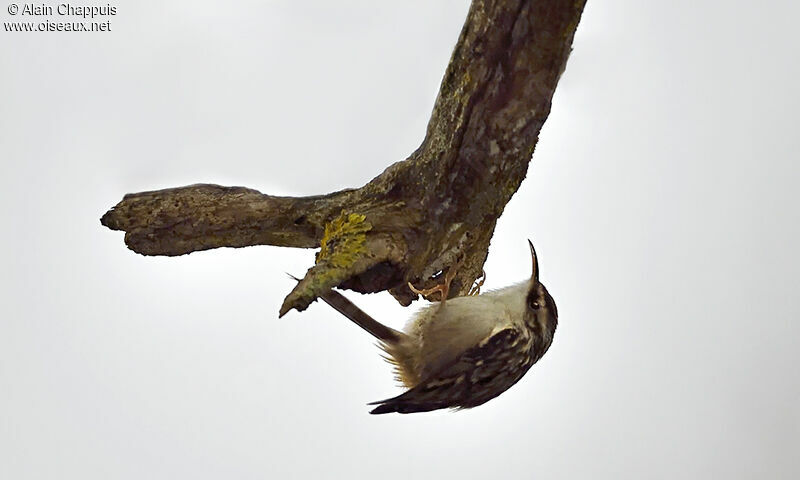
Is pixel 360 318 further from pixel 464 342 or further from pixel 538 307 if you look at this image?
pixel 538 307

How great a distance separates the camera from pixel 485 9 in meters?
1.23

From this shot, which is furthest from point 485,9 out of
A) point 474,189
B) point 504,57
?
point 474,189

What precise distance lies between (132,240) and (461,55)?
0.72m

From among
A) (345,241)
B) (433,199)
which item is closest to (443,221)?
(433,199)

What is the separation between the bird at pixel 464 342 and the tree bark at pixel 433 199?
0.30ft

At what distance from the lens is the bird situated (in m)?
1.35

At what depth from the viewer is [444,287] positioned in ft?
4.73

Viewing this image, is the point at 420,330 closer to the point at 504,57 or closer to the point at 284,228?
the point at 284,228

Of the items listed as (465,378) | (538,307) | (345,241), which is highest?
(345,241)

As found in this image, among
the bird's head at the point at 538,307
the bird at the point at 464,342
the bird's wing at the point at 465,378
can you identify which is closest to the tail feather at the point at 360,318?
the bird at the point at 464,342

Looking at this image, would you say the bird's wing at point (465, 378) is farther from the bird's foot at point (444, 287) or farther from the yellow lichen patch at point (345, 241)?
the yellow lichen patch at point (345, 241)

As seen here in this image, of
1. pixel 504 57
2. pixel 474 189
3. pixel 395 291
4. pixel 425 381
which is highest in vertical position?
pixel 504 57

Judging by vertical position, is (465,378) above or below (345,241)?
below

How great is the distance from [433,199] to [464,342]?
0.86 ft
